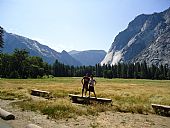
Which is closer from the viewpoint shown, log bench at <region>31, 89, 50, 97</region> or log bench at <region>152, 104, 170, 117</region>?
log bench at <region>152, 104, 170, 117</region>

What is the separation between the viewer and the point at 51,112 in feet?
71.5

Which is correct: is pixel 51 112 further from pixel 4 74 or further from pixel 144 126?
pixel 4 74

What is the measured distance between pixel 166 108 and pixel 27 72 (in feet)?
425

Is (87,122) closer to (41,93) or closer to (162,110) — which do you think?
(162,110)

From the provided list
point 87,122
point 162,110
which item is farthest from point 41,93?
point 87,122

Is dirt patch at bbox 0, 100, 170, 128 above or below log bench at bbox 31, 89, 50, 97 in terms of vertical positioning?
below

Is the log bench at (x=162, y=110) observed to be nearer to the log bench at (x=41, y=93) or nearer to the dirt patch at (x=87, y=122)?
the dirt patch at (x=87, y=122)

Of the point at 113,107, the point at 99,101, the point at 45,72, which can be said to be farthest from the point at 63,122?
the point at 45,72

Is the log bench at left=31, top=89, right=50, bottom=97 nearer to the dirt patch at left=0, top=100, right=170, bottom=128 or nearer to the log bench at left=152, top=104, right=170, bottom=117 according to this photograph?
the dirt patch at left=0, top=100, right=170, bottom=128

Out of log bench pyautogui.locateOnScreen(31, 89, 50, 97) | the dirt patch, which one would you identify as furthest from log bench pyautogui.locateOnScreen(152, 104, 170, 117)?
log bench pyautogui.locateOnScreen(31, 89, 50, 97)

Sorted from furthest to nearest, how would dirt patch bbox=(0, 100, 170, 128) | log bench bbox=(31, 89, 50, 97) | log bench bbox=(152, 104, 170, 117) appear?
log bench bbox=(31, 89, 50, 97)
log bench bbox=(152, 104, 170, 117)
dirt patch bbox=(0, 100, 170, 128)

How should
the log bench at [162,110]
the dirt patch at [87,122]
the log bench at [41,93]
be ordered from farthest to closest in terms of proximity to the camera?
the log bench at [41,93] < the log bench at [162,110] < the dirt patch at [87,122]

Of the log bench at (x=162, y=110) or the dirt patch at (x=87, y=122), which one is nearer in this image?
the dirt patch at (x=87, y=122)

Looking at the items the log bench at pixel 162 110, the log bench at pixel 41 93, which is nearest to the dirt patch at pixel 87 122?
the log bench at pixel 162 110
